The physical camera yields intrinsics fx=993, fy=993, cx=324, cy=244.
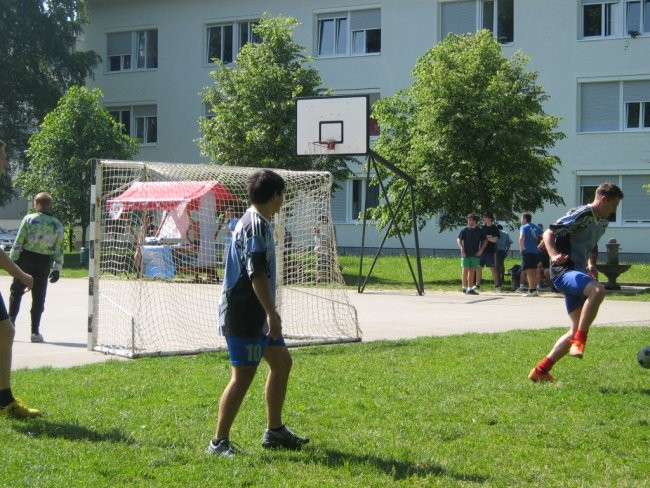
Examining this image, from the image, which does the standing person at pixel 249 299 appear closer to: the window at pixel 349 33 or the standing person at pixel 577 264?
the standing person at pixel 577 264

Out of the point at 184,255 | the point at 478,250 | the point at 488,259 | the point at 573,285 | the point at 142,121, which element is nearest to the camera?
the point at 573,285

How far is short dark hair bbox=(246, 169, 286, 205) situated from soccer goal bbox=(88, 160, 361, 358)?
533 cm

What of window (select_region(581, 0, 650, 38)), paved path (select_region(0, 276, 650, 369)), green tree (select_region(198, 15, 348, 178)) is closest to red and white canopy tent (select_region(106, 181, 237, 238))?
paved path (select_region(0, 276, 650, 369))

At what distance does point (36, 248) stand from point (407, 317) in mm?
6667

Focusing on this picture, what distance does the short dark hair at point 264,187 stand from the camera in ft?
20.7

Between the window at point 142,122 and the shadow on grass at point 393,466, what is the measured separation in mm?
39341

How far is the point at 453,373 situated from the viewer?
31.4 feet

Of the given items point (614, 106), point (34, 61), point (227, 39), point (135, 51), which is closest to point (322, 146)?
point (614, 106)

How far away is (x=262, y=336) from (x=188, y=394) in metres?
2.39

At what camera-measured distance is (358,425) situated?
7.19m

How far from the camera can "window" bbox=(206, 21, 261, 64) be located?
1672 inches

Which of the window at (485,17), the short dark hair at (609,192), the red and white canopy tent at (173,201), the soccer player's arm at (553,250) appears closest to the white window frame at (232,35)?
the window at (485,17)

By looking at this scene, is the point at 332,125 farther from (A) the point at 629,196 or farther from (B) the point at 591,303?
(A) the point at 629,196

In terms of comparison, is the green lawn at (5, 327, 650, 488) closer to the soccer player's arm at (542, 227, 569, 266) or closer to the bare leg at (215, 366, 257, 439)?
the bare leg at (215, 366, 257, 439)
